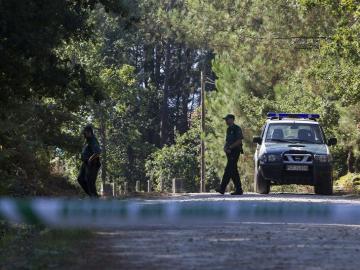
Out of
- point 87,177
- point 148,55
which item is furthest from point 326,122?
point 148,55

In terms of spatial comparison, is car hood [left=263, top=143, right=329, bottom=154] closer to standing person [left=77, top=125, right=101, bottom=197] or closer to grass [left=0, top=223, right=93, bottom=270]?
standing person [left=77, top=125, right=101, bottom=197]

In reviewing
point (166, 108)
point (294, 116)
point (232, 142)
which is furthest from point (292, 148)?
point (166, 108)

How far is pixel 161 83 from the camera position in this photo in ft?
283

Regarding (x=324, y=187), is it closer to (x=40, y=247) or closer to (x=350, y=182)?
(x=350, y=182)

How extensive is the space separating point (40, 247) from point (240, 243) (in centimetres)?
235

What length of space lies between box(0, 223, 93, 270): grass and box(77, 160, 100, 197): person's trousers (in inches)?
293

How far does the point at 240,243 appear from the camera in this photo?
11820mm

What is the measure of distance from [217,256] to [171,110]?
→ 3027 inches

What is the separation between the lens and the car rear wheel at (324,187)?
25281 millimetres

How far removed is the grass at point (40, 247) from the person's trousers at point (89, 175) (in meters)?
7.44

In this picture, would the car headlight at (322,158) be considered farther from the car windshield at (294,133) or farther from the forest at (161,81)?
the forest at (161,81)

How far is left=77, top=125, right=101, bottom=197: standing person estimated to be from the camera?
21.1 meters

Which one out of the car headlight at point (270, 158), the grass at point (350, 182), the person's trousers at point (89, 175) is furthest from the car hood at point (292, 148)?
the grass at point (350, 182)

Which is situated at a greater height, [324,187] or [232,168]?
[232,168]
